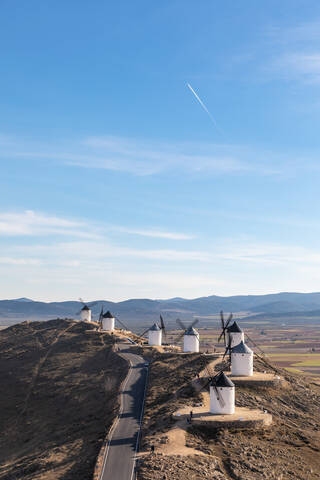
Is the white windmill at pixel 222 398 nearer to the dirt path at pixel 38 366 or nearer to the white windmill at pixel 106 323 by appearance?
the dirt path at pixel 38 366

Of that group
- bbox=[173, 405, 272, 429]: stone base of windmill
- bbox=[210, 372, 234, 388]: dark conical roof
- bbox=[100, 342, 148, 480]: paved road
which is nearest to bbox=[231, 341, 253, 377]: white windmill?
bbox=[100, 342, 148, 480]: paved road

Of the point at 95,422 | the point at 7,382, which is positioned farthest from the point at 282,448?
the point at 7,382

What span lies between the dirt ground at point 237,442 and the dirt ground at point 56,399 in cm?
635

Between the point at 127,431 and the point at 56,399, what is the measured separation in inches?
1141

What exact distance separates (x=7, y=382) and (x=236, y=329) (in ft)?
142

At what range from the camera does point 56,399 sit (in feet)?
254

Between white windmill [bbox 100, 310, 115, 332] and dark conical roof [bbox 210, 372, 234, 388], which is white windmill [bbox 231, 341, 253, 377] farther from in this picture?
white windmill [bbox 100, 310, 115, 332]

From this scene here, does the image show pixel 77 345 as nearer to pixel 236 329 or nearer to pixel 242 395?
pixel 236 329

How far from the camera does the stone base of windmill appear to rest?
50.8 meters

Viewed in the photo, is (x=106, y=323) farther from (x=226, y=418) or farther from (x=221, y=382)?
(x=226, y=418)

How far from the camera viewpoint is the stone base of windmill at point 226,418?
167ft

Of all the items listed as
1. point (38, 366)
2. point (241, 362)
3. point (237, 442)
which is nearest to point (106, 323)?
point (38, 366)

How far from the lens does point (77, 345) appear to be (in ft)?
336

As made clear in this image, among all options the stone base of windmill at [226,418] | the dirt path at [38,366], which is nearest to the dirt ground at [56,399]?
the dirt path at [38,366]
